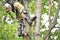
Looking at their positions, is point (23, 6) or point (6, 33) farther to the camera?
Result: point (6, 33)

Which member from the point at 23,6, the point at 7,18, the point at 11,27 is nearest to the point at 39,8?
the point at 23,6

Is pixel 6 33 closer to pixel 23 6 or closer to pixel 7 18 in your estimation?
pixel 7 18


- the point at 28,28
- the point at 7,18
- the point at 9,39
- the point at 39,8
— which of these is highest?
the point at 39,8

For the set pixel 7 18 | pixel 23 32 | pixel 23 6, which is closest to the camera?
pixel 23 6

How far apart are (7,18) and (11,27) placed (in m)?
0.73

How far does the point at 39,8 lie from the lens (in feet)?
14.6

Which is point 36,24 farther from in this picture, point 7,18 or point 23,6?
point 7,18

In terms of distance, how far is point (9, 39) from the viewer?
7.25m

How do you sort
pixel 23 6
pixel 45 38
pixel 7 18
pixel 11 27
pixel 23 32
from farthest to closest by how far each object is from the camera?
1. pixel 7 18
2. pixel 11 27
3. pixel 45 38
4. pixel 23 32
5. pixel 23 6

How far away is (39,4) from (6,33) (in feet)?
10.1

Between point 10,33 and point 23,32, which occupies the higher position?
point 23,32

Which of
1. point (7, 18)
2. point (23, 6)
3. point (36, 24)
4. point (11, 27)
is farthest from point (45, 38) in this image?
point (7, 18)

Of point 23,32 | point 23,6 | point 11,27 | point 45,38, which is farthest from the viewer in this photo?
point 11,27

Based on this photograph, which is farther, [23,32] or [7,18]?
[7,18]
